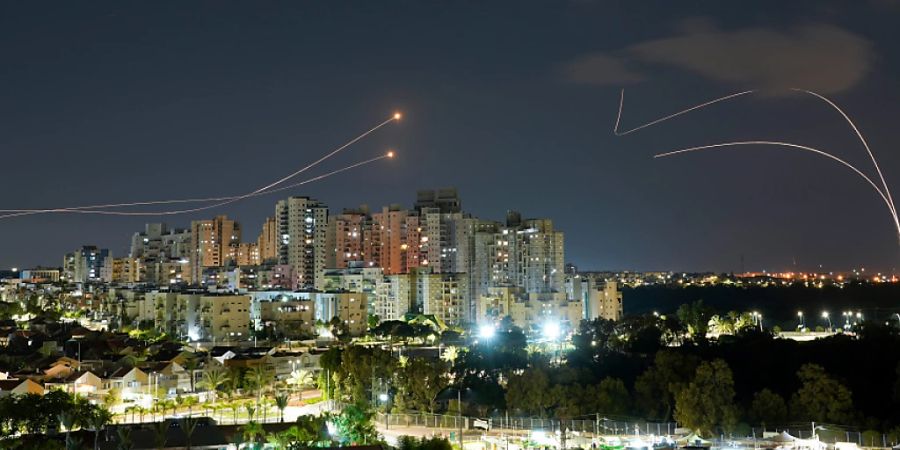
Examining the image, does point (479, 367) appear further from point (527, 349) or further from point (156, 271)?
point (156, 271)

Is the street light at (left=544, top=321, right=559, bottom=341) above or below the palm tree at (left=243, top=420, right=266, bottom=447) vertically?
above

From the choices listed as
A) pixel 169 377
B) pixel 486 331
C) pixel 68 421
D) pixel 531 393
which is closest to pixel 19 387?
pixel 169 377

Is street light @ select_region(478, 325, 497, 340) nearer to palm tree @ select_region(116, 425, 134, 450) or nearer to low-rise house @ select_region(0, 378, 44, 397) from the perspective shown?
low-rise house @ select_region(0, 378, 44, 397)

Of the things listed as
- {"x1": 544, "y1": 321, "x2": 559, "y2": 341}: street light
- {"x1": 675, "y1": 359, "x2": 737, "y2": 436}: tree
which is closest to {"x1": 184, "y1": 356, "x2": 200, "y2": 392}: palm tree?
{"x1": 675, "y1": 359, "x2": 737, "y2": 436}: tree

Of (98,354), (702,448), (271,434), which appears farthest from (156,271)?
(702,448)

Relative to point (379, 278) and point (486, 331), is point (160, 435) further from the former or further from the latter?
point (379, 278)

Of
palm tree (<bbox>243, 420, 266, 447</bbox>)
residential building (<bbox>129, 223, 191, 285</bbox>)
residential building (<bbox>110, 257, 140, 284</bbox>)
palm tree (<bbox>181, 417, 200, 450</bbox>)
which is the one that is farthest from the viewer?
residential building (<bbox>110, 257, 140, 284</bbox>)

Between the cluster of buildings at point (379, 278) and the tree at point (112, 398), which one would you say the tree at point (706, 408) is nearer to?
the tree at point (112, 398)
